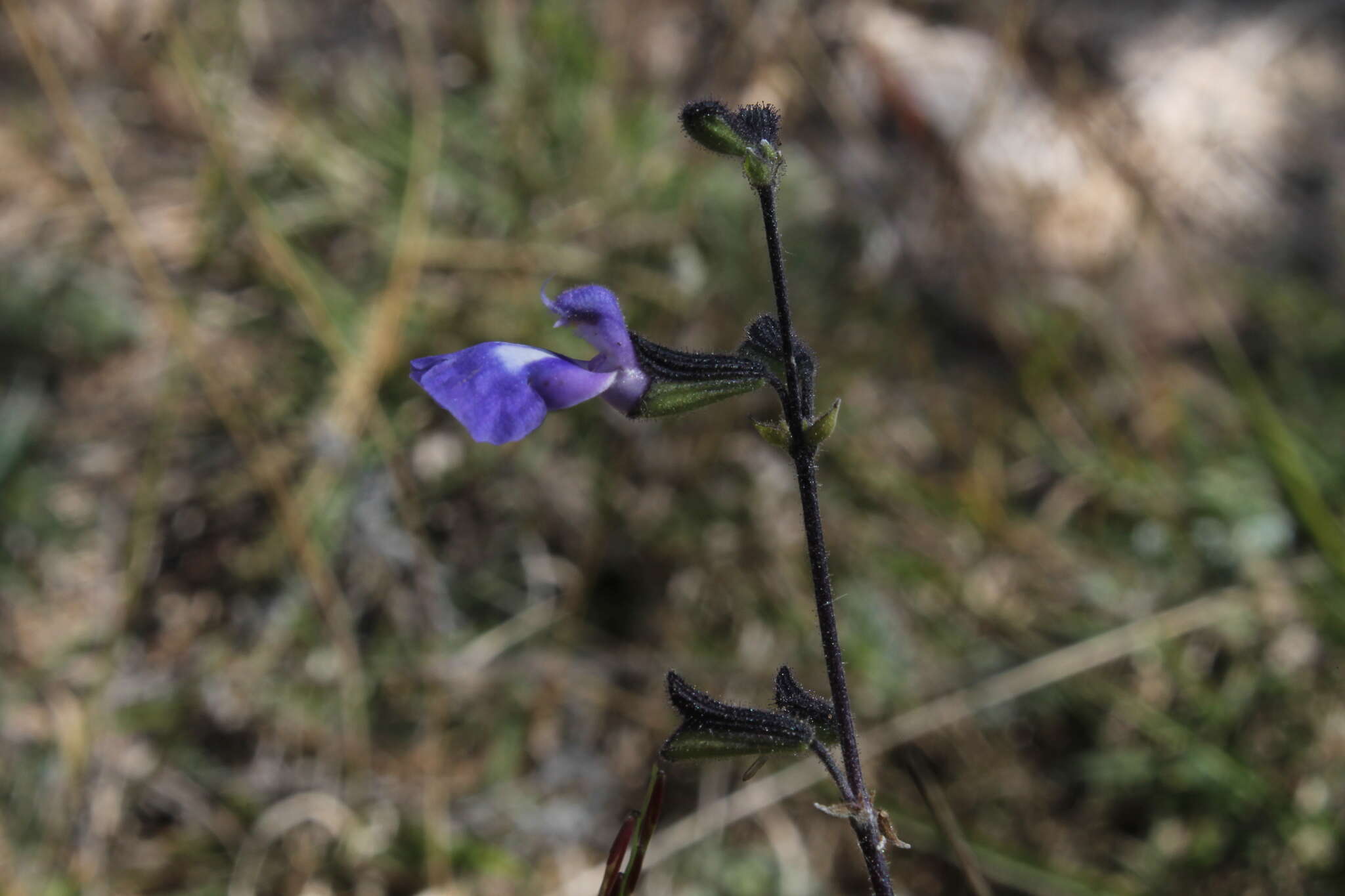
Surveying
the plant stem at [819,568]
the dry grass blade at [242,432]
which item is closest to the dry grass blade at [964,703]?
the dry grass blade at [242,432]

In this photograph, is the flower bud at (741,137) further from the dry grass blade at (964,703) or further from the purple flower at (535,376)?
the dry grass blade at (964,703)

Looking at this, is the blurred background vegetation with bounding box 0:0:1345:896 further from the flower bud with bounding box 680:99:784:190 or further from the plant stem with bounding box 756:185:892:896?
the flower bud with bounding box 680:99:784:190

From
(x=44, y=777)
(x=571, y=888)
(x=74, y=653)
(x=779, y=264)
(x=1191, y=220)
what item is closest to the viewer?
(x=779, y=264)

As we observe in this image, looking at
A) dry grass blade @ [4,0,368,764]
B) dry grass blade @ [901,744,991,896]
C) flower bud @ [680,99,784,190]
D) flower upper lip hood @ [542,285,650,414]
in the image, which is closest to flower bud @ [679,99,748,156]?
flower bud @ [680,99,784,190]

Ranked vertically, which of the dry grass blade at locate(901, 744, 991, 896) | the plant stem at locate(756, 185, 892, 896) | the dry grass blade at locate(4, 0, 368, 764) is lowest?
the dry grass blade at locate(4, 0, 368, 764)

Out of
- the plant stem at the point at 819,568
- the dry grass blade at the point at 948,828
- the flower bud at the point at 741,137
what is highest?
the flower bud at the point at 741,137

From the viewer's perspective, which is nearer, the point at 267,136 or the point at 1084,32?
the point at 267,136

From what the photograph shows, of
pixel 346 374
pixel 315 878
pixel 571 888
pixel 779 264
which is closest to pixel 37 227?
pixel 346 374

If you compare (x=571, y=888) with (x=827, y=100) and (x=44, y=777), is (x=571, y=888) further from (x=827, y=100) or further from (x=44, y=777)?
(x=827, y=100)
